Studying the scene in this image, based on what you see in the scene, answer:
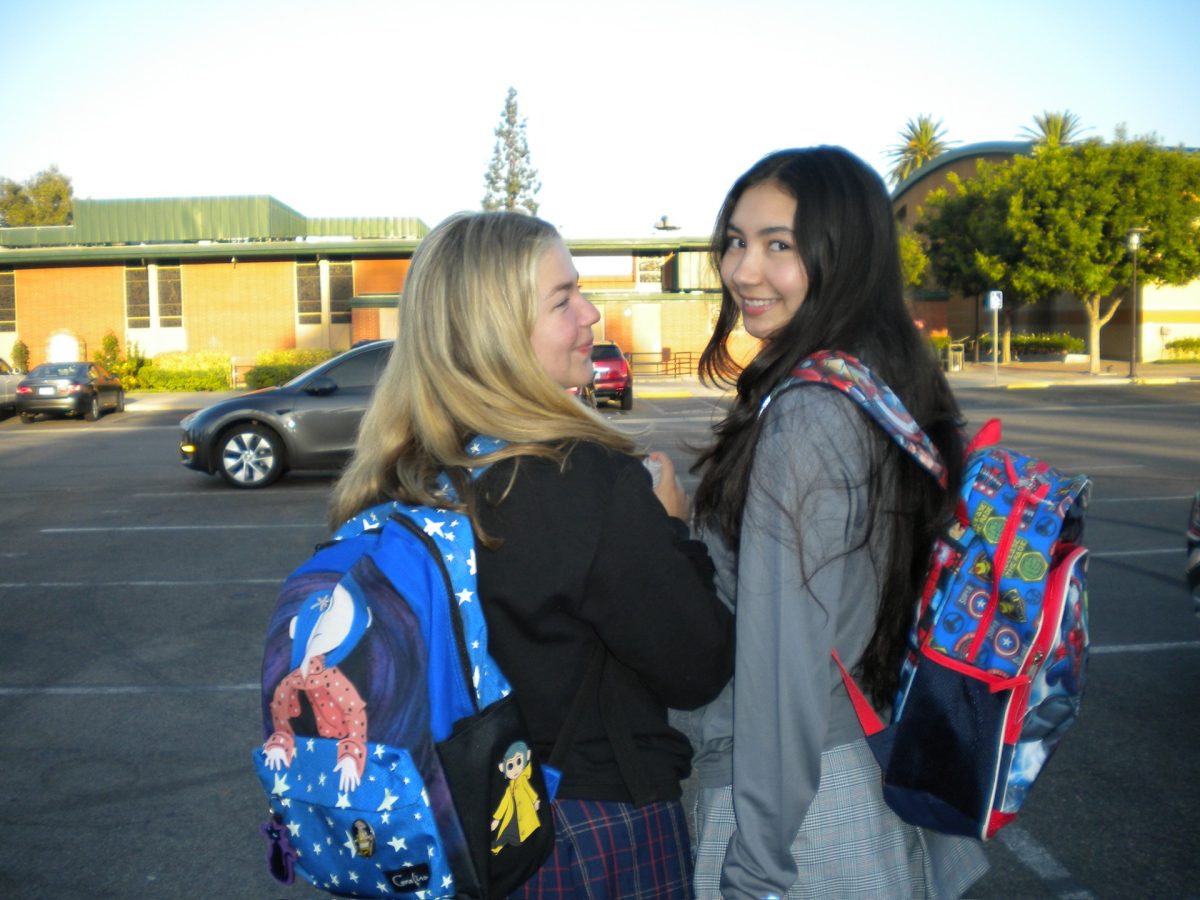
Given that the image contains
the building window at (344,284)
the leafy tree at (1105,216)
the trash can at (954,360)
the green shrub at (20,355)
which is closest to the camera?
the leafy tree at (1105,216)

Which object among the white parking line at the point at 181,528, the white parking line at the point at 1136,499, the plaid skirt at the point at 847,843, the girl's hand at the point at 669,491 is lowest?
the white parking line at the point at 181,528

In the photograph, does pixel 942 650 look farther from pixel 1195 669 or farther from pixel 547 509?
pixel 1195 669

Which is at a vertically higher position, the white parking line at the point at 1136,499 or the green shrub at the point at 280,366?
the green shrub at the point at 280,366

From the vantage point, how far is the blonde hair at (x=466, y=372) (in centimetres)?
174

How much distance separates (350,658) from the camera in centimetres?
152

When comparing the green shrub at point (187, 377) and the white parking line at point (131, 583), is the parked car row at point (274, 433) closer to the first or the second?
the white parking line at point (131, 583)

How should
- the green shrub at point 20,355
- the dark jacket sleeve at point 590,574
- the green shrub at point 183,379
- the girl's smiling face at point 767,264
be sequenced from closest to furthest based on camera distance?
the dark jacket sleeve at point 590,574 < the girl's smiling face at point 767,264 < the green shrub at point 183,379 < the green shrub at point 20,355

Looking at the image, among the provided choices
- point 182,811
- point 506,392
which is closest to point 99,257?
point 182,811

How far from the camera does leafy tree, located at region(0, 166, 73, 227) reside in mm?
74250

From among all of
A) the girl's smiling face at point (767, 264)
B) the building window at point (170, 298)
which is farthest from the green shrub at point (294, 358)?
the girl's smiling face at point (767, 264)

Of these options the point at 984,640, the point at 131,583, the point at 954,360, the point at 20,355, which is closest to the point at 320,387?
the point at 131,583

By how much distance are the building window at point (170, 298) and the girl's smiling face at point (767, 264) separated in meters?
44.3

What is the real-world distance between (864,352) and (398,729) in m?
1.03

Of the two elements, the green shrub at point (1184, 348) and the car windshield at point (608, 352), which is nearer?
the car windshield at point (608, 352)
